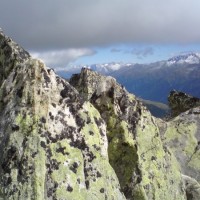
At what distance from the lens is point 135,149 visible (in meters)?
22.7

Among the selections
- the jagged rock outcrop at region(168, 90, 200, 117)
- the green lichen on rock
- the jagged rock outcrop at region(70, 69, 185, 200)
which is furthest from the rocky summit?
the jagged rock outcrop at region(168, 90, 200, 117)

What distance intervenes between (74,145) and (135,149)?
501 centimetres

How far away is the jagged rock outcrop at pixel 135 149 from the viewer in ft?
72.0

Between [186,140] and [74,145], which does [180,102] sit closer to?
[186,140]

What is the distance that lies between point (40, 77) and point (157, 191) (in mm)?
8088

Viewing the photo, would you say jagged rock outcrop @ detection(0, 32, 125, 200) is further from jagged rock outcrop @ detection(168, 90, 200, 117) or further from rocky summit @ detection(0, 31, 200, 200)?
jagged rock outcrop @ detection(168, 90, 200, 117)

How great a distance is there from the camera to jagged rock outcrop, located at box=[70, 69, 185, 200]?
72.0 feet

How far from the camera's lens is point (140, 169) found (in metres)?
22.3

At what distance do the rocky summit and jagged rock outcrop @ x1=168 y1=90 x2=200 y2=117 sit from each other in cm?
2890

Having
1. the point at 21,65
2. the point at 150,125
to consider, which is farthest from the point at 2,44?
the point at 150,125

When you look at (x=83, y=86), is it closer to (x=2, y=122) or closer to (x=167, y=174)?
(x=167, y=174)

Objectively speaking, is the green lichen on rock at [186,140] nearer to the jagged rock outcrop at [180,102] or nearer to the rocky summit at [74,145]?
the rocky summit at [74,145]

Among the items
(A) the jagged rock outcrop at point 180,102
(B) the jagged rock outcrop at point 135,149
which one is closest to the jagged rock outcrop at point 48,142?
(B) the jagged rock outcrop at point 135,149

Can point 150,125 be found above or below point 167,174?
above
